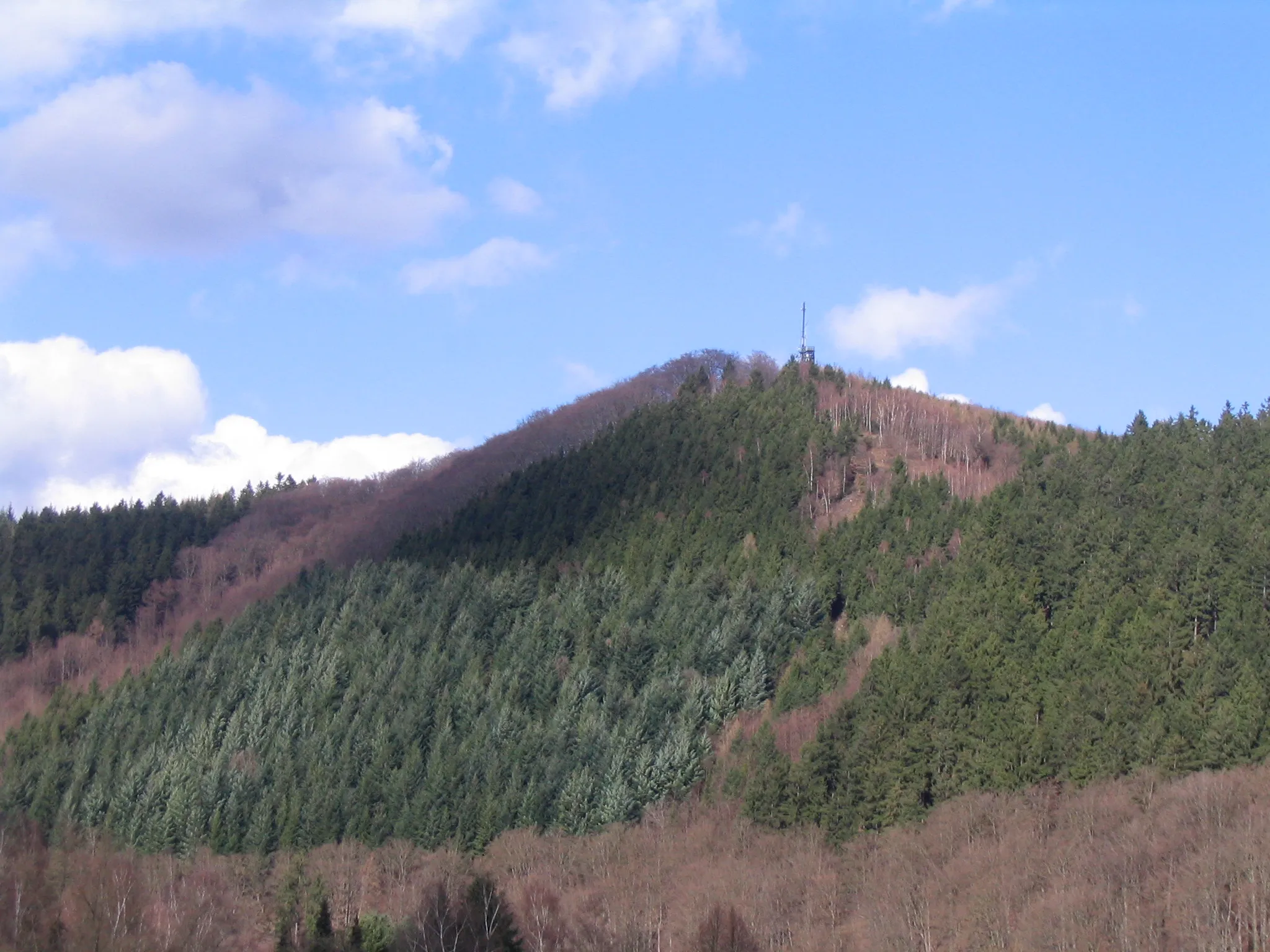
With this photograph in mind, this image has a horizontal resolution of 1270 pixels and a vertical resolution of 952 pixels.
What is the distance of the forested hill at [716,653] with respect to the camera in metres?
74.6

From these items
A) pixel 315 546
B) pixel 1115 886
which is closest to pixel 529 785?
pixel 1115 886

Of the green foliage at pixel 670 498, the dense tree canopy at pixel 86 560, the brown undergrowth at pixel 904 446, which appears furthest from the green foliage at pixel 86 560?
the brown undergrowth at pixel 904 446

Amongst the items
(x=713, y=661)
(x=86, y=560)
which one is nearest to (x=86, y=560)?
(x=86, y=560)

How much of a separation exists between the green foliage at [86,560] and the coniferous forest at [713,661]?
30.0 m

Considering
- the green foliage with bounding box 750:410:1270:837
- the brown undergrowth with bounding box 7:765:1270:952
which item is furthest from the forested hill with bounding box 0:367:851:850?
the green foliage with bounding box 750:410:1270:837

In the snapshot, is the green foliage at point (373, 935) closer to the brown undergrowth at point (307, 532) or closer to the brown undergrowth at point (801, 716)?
the brown undergrowth at point (801, 716)

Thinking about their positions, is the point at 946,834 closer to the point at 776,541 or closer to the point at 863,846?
the point at 863,846

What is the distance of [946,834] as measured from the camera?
70.9m

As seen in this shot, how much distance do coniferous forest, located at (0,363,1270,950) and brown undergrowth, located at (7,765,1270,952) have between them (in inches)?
61.0

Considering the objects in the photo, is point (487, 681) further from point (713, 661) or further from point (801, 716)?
point (801, 716)

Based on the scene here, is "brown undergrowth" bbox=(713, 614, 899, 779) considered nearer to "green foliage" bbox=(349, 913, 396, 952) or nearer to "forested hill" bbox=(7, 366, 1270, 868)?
"forested hill" bbox=(7, 366, 1270, 868)

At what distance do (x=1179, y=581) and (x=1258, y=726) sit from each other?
12614 mm

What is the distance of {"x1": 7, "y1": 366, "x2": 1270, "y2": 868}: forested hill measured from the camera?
245ft

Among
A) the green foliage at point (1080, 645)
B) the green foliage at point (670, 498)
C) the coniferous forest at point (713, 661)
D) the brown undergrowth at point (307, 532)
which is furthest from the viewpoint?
the brown undergrowth at point (307, 532)
